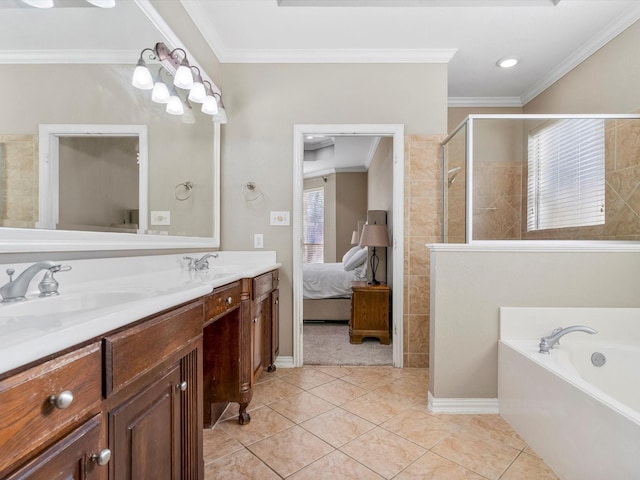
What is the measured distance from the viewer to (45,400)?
0.54 meters

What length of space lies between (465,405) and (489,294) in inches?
27.1

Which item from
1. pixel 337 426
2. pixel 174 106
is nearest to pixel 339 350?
pixel 337 426

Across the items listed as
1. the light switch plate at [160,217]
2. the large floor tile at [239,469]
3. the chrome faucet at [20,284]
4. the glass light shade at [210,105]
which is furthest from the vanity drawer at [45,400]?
the glass light shade at [210,105]

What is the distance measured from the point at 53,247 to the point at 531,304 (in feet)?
7.73

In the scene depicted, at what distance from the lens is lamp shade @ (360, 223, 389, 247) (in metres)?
3.37

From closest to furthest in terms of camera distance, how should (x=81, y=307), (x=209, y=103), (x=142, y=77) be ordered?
(x=81, y=307), (x=142, y=77), (x=209, y=103)

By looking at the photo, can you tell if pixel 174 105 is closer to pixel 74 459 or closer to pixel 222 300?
pixel 222 300

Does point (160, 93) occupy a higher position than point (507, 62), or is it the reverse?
point (507, 62)

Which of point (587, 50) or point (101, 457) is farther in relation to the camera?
point (587, 50)

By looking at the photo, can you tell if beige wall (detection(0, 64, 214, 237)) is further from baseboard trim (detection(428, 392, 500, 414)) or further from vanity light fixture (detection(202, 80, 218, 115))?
baseboard trim (detection(428, 392, 500, 414))

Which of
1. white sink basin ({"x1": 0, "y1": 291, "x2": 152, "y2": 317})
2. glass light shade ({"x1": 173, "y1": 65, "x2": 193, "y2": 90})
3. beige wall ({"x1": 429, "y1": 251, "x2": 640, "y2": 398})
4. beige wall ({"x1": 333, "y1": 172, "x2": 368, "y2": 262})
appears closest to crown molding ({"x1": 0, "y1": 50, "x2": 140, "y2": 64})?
glass light shade ({"x1": 173, "y1": 65, "x2": 193, "y2": 90})

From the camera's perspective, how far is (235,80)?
2.67m

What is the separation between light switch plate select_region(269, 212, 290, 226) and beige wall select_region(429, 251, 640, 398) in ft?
4.13

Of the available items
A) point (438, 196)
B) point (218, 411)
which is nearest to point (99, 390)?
point (218, 411)
